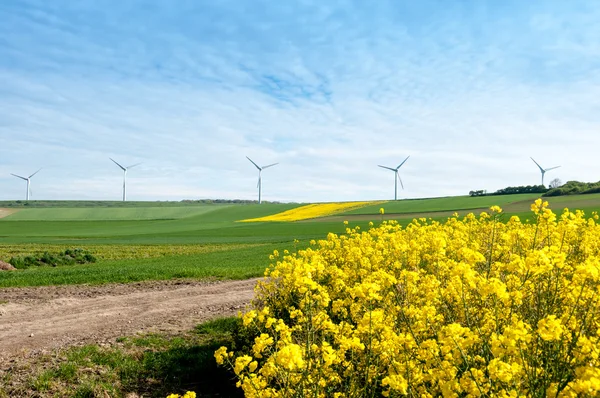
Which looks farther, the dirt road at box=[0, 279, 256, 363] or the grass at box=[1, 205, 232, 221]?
the grass at box=[1, 205, 232, 221]

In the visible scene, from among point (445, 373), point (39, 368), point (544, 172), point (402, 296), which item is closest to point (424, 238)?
point (402, 296)

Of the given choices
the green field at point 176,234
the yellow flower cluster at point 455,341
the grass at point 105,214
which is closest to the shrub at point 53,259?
the green field at point 176,234

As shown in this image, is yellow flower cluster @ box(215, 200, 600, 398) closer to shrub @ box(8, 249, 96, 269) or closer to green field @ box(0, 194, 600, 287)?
green field @ box(0, 194, 600, 287)

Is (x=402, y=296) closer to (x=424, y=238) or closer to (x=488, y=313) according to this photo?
(x=488, y=313)

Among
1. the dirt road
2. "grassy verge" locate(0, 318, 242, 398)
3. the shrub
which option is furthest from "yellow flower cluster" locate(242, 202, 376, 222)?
"grassy verge" locate(0, 318, 242, 398)

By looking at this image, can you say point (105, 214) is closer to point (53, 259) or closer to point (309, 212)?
point (309, 212)

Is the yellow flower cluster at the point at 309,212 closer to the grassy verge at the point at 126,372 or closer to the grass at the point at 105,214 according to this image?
the grass at the point at 105,214

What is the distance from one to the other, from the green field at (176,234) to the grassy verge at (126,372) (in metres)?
9.44

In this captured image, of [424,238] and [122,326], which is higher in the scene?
[424,238]

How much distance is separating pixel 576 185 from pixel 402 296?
81.4 metres

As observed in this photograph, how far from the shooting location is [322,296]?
6168mm

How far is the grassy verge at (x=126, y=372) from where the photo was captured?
809 centimetres

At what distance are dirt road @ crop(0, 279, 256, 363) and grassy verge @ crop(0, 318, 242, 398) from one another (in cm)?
86

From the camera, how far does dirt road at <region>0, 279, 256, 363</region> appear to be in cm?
1061
